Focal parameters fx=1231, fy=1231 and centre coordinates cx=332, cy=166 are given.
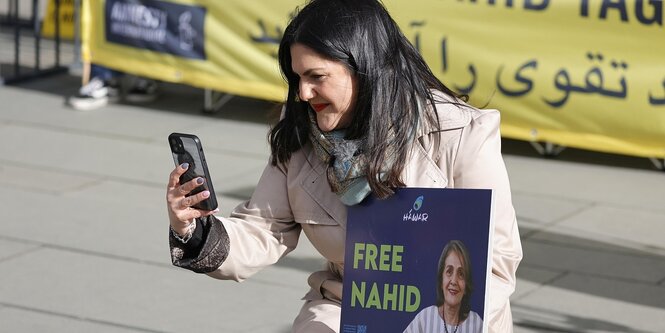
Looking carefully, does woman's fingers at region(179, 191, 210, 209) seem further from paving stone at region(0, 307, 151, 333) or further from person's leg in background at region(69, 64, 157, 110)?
person's leg in background at region(69, 64, 157, 110)

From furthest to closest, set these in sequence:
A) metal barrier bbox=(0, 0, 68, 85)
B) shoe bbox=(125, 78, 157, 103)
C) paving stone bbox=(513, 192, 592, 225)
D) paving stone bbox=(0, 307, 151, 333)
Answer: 1. metal barrier bbox=(0, 0, 68, 85)
2. shoe bbox=(125, 78, 157, 103)
3. paving stone bbox=(513, 192, 592, 225)
4. paving stone bbox=(0, 307, 151, 333)

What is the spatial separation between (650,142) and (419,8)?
5.99 ft

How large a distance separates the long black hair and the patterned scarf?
25 millimetres

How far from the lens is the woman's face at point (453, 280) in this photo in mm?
3141

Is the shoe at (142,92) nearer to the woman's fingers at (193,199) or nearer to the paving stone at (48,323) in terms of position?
the paving stone at (48,323)

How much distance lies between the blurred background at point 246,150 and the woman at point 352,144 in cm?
32

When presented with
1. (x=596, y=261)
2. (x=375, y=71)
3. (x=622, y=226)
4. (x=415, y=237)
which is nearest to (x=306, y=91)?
(x=375, y=71)

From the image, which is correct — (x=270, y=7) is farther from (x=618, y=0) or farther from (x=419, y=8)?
(x=618, y=0)

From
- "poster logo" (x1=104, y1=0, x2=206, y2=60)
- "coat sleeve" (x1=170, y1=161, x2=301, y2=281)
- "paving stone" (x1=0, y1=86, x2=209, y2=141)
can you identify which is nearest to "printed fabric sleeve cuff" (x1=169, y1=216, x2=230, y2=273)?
"coat sleeve" (x1=170, y1=161, x2=301, y2=281)

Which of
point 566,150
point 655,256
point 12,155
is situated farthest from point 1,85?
point 655,256

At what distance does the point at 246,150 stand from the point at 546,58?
7.13ft

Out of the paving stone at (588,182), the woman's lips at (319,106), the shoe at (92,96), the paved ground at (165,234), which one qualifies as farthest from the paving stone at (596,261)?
the shoe at (92,96)

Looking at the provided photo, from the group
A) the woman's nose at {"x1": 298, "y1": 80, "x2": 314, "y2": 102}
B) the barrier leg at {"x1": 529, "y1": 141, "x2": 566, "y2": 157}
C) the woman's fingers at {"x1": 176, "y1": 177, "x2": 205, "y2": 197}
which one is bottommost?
the barrier leg at {"x1": 529, "y1": 141, "x2": 566, "y2": 157}

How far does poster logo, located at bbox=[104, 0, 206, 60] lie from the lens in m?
9.46
